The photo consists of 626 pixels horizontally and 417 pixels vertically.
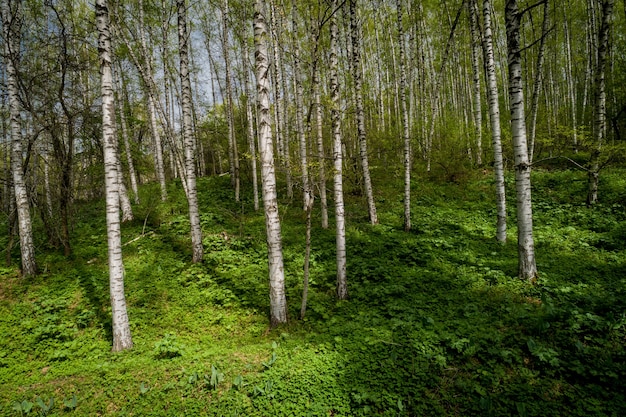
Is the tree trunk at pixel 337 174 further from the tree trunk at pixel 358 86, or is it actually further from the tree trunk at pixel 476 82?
the tree trunk at pixel 476 82

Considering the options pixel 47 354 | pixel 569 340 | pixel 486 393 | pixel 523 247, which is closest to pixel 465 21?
pixel 523 247

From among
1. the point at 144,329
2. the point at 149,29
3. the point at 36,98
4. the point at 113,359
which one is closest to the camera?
the point at 113,359

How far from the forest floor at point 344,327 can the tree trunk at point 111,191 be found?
1.60 feet

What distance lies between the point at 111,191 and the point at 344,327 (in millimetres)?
5026

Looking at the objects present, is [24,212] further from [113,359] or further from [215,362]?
[215,362]

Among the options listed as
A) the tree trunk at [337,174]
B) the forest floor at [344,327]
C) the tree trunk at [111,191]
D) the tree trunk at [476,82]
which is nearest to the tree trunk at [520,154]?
the forest floor at [344,327]

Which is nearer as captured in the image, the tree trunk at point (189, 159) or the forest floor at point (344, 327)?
the forest floor at point (344, 327)

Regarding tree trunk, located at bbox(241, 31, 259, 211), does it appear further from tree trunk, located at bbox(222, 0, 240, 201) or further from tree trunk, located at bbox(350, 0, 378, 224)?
tree trunk, located at bbox(350, 0, 378, 224)

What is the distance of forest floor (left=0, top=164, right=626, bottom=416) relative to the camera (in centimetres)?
389

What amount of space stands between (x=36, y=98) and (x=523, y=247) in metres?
14.4

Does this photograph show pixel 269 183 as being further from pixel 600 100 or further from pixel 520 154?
pixel 600 100

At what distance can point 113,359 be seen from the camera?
5.22 metres

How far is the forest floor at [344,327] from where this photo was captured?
389cm

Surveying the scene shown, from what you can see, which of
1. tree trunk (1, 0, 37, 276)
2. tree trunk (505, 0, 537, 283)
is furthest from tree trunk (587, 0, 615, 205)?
tree trunk (1, 0, 37, 276)
